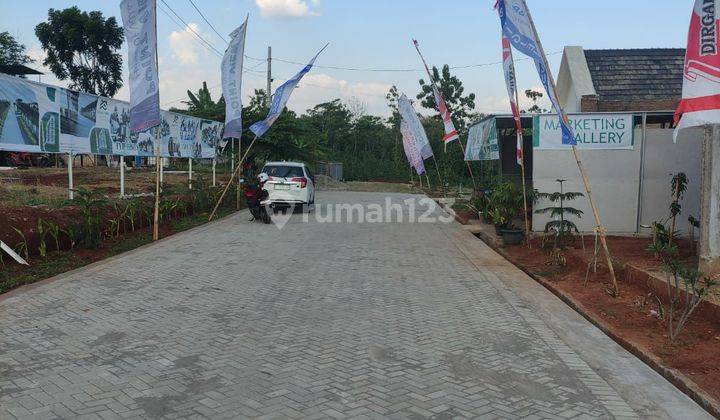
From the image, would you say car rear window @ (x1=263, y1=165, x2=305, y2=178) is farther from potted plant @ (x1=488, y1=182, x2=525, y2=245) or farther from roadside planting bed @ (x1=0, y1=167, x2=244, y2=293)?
potted plant @ (x1=488, y1=182, x2=525, y2=245)

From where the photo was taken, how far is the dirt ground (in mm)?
5301

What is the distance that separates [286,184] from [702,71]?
533 inches

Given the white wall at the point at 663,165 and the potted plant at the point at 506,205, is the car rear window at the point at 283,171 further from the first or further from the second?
the white wall at the point at 663,165

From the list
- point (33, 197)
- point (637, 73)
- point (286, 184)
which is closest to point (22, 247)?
point (33, 197)

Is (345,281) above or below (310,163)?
below

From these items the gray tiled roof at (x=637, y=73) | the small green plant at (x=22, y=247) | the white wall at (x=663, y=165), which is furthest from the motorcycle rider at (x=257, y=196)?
the gray tiled roof at (x=637, y=73)

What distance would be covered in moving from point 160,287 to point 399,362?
4.19 metres

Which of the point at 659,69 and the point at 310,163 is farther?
the point at 310,163

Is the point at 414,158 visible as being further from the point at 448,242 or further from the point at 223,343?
the point at 223,343

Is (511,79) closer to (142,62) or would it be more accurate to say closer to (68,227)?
(142,62)

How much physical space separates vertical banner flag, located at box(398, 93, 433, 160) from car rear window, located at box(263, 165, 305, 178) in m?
6.50

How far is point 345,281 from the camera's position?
28.3 feet

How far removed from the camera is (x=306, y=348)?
18.0ft

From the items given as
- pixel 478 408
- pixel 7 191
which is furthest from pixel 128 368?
pixel 7 191
